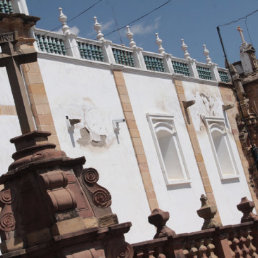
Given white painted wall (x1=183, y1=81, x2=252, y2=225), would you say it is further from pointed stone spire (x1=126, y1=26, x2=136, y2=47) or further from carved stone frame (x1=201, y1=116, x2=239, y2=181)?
pointed stone spire (x1=126, y1=26, x2=136, y2=47)

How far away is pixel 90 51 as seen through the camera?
15820 millimetres

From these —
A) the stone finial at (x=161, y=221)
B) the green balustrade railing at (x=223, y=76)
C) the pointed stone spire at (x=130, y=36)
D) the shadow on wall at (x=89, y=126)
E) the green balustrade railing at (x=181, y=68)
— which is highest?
the pointed stone spire at (x=130, y=36)

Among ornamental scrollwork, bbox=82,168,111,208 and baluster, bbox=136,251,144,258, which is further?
baluster, bbox=136,251,144,258

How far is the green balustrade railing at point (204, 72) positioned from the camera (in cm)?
2083

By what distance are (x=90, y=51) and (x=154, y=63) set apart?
3129 millimetres

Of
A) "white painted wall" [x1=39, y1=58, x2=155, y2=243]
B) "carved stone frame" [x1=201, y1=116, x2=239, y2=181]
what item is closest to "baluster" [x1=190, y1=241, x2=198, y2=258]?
"white painted wall" [x1=39, y1=58, x2=155, y2=243]

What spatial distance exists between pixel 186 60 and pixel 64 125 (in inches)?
295

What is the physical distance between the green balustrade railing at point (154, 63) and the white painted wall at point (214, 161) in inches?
43.3

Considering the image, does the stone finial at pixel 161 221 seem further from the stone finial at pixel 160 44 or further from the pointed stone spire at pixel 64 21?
the stone finial at pixel 160 44

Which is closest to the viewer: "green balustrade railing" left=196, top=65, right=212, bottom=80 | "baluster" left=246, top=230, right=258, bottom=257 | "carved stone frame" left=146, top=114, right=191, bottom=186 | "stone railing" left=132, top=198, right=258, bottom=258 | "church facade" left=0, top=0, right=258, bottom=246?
"stone railing" left=132, top=198, right=258, bottom=258

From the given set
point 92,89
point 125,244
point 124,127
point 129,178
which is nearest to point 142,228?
point 129,178

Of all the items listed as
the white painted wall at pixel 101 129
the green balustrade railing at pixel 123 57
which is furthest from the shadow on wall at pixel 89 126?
the green balustrade railing at pixel 123 57

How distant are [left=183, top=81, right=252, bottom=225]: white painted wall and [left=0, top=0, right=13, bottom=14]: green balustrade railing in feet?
24.0

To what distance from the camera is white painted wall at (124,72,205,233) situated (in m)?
16.2
